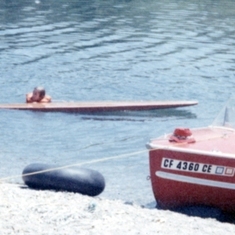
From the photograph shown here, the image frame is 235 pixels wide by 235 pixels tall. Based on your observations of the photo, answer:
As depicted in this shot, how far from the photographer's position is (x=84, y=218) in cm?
914

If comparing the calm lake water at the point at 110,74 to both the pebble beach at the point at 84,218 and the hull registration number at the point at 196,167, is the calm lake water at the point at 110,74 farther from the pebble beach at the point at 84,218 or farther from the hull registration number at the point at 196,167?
the pebble beach at the point at 84,218

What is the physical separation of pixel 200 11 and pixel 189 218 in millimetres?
35487

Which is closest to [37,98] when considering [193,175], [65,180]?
[65,180]

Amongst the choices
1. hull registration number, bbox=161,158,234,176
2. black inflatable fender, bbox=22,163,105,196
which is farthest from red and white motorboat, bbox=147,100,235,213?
black inflatable fender, bbox=22,163,105,196

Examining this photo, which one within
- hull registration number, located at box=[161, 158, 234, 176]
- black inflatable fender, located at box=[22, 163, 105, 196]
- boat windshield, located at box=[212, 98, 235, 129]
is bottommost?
black inflatable fender, located at box=[22, 163, 105, 196]

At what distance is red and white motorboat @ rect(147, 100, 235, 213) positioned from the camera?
34.1 ft

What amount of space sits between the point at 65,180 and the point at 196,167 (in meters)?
2.20

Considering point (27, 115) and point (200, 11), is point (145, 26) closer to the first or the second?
point (200, 11)

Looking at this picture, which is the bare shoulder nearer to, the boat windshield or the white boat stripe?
the boat windshield

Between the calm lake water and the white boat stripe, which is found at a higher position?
the white boat stripe

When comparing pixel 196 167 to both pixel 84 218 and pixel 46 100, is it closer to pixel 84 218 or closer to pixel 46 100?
pixel 84 218

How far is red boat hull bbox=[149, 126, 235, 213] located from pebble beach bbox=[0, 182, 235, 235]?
40 cm

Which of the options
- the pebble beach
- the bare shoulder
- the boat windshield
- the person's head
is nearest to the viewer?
the pebble beach

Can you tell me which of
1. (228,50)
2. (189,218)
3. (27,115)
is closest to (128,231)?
(189,218)
